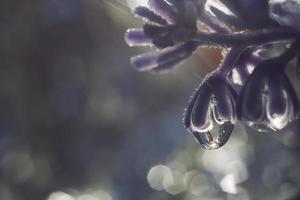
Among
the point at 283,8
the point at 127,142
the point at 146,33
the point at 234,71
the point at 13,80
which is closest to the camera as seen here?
the point at 283,8

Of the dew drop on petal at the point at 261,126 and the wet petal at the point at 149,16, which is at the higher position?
the wet petal at the point at 149,16

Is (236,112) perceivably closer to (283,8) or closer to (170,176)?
(283,8)

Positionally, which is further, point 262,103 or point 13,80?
point 13,80

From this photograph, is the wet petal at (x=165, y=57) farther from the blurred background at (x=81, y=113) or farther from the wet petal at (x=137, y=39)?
the blurred background at (x=81, y=113)

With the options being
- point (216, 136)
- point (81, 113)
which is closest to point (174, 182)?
point (81, 113)

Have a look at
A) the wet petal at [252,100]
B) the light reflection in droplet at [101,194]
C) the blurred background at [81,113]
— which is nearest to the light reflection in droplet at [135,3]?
the wet petal at [252,100]

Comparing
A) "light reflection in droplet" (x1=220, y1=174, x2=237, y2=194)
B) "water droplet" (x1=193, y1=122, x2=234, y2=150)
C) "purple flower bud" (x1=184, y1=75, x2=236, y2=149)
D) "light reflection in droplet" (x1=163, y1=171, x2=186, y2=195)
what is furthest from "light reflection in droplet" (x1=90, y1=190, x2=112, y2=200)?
"purple flower bud" (x1=184, y1=75, x2=236, y2=149)

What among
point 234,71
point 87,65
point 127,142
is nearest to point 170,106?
point 127,142

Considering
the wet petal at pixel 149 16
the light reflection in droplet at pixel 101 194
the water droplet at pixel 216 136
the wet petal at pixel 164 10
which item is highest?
the wet petal at pixel 164 10
